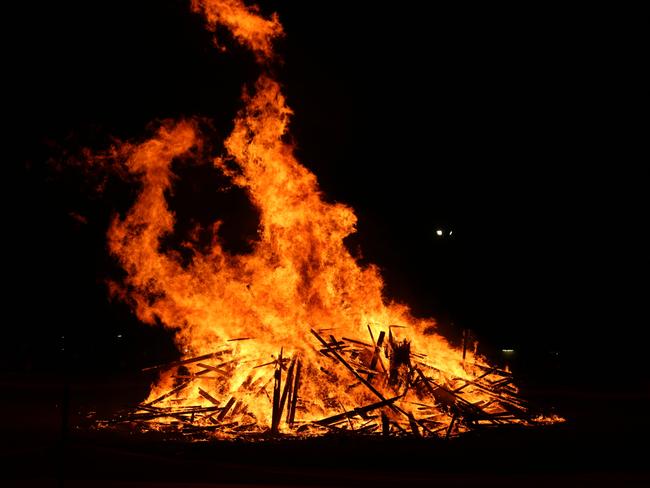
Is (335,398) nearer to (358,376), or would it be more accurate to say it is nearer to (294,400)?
(358,376)

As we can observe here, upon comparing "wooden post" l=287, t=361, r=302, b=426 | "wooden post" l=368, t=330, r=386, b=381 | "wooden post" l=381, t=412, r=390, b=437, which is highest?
"wooden post" l=368, t=330, r=386, b=381

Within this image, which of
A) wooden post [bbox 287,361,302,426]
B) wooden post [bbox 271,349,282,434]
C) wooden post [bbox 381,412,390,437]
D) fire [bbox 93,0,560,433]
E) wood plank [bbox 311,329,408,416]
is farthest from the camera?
fire [bbox 93,0,560,433]

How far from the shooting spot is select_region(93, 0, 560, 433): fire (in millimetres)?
12812

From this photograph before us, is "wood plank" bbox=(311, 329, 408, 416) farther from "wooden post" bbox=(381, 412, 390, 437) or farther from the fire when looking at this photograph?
"wooden post" bbox=(381, 412, 390, 437)

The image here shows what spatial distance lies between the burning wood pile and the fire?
39 millimetres

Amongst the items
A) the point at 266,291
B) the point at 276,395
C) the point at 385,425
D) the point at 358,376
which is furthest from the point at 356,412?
the point at 266,291

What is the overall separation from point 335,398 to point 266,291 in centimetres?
257

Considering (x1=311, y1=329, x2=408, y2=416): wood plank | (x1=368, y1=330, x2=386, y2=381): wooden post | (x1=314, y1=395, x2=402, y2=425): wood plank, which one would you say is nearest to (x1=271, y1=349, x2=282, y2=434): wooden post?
(x1=314, y1=395, x2=402, y2=425): wood plank

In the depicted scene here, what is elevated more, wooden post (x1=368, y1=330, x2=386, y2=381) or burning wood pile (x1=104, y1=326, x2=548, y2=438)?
wooden post (x1=368, y1=330, x2=386, y2=381)

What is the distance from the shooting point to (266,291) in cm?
1318

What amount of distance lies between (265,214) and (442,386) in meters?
5.06

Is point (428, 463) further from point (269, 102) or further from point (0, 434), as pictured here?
point (269, 102)

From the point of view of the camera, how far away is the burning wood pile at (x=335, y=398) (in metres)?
11.7

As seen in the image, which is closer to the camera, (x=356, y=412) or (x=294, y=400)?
(x=356, y=412)
